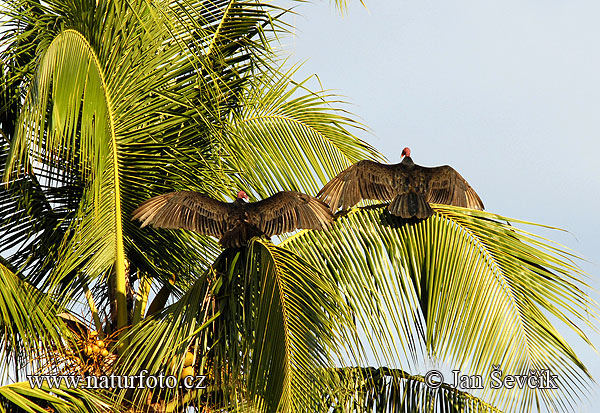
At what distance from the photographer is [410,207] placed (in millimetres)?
5379

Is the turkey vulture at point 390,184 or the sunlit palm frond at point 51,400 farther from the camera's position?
the turkey vulture at point 390,184

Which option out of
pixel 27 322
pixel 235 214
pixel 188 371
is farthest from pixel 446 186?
pixel 27 322

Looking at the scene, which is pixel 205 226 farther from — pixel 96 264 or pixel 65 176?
pixel 65 176

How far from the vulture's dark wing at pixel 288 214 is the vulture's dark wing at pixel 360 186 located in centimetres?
34

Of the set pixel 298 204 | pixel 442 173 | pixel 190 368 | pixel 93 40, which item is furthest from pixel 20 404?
pixel 442 173

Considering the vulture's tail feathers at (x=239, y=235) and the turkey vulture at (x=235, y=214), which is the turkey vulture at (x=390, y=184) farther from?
the vulture's tail feathers at (x=239, y=235)

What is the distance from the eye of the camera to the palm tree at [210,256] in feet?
15.4

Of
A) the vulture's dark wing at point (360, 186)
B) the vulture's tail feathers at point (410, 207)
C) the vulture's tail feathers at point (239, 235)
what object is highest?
the vulture's dark wing at point (360, 186)

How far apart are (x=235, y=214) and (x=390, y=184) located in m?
1.01

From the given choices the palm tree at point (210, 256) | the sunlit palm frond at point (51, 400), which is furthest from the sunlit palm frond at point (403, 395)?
the sunlit palm frond at point (51, 400)

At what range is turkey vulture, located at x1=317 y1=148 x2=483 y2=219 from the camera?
5.80 m

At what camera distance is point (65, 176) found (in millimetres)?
6203

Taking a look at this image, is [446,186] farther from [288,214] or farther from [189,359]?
[189,359]

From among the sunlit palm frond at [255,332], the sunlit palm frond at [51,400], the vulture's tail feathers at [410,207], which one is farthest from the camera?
the vulture's tail feathers at [410,207]
